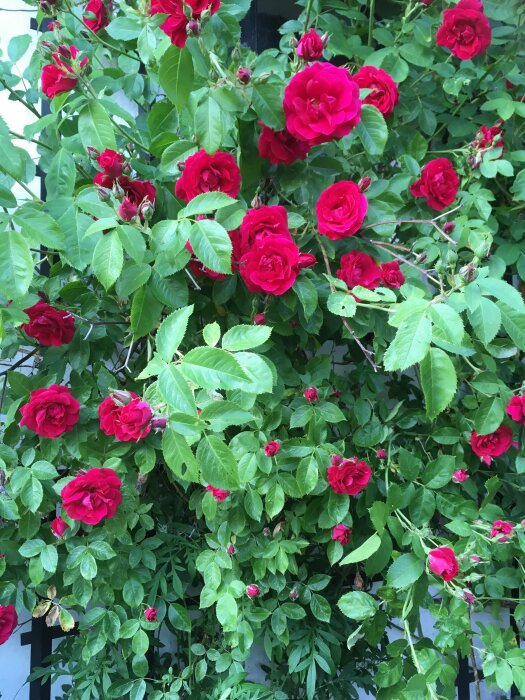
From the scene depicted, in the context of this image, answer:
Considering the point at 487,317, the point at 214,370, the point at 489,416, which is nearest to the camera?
the point at 214,370

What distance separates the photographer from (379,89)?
110 cm

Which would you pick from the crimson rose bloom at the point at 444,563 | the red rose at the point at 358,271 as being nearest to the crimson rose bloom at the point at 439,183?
the red rose at the point at 358,271

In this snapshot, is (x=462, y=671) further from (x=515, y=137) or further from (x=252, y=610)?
(x=515, y=137)

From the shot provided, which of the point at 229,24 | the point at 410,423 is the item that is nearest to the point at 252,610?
the point at 410,423

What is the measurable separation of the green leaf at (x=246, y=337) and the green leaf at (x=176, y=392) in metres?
0.11

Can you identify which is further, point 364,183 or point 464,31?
point 464,31

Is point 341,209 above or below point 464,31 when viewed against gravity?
below

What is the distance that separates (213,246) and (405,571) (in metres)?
0.66

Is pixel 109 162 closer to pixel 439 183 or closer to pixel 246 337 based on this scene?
pixel 246 337

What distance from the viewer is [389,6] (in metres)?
1.79

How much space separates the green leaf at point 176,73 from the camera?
84 cm

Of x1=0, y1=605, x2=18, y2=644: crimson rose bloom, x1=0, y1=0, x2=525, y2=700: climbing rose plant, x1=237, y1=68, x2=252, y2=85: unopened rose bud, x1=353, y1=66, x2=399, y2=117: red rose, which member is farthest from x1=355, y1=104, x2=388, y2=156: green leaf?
x1=0, y1=605, x2=18, y2=644: crimson rose bloom

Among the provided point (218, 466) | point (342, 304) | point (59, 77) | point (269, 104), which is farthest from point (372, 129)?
point (218, 466)

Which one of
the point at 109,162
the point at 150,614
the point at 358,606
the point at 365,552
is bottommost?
the point at 150,614
